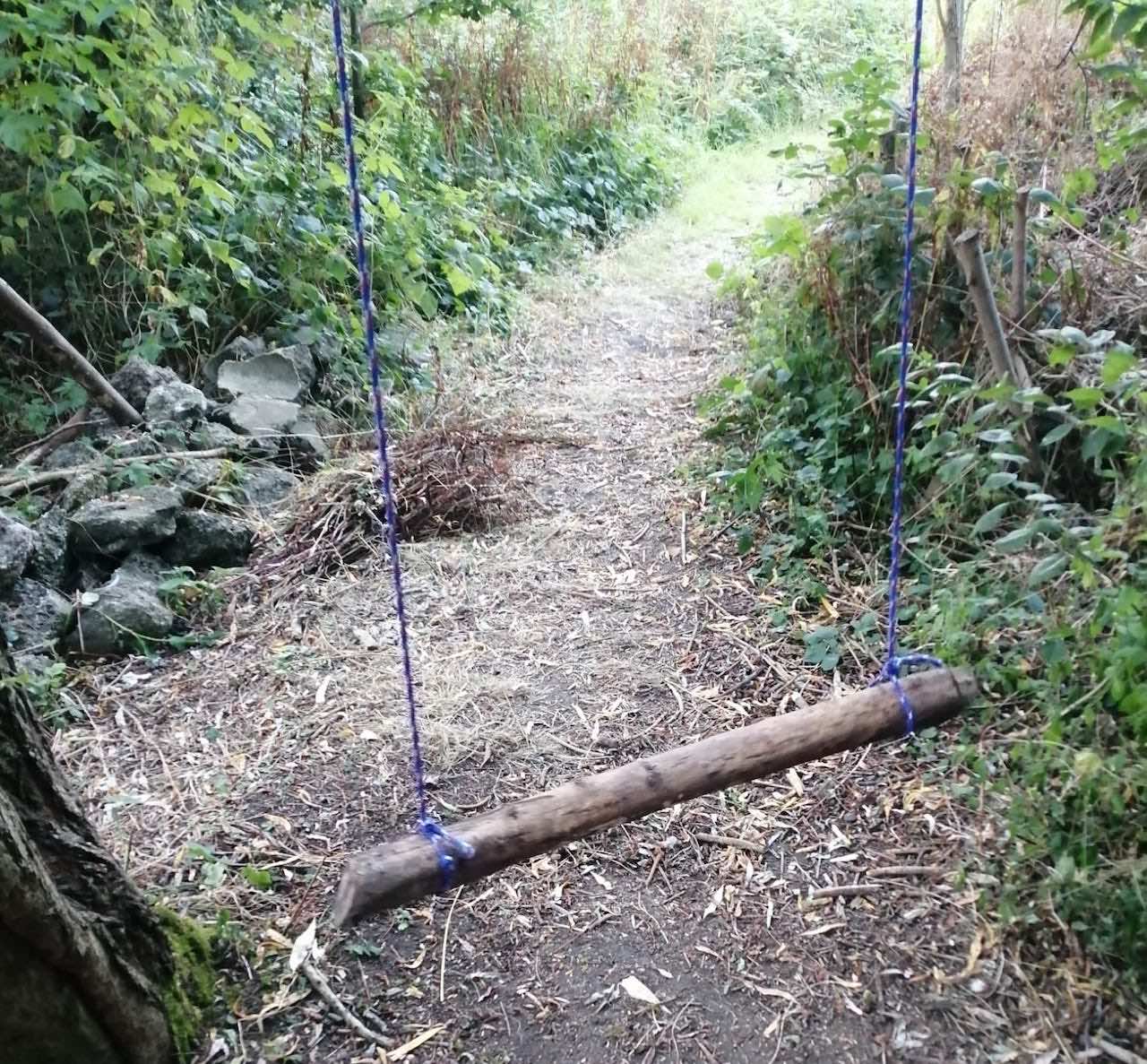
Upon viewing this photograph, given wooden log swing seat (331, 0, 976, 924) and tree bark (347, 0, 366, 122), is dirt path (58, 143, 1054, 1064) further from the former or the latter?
tree bark (347, 0, 366, 122)

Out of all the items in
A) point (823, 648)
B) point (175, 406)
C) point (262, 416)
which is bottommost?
point (823, 648)

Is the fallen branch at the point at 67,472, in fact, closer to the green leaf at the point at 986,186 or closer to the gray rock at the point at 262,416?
the gray rock at the point at 262,416

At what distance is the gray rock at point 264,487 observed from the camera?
12.4 feet

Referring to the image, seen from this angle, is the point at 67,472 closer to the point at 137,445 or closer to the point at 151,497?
the point at 137,445

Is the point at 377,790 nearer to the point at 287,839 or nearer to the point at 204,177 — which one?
the point at 287,839

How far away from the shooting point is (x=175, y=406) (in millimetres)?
3934

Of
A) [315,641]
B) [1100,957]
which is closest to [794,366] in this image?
[315,641]

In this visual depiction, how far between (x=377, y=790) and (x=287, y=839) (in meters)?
0.26

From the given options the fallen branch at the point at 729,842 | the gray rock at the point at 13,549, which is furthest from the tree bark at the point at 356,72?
the fallen branch at the point at 729,842

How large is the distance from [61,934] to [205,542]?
2.09 meters

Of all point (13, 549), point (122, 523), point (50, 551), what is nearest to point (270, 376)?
point (122, 523)

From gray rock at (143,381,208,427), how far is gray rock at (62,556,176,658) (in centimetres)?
92

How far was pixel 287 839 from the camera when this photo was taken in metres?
2.35

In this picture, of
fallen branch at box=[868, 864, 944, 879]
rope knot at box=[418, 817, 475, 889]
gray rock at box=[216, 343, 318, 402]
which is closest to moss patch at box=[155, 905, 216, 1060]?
rope knot at box=[418, 817, 475, 889]
